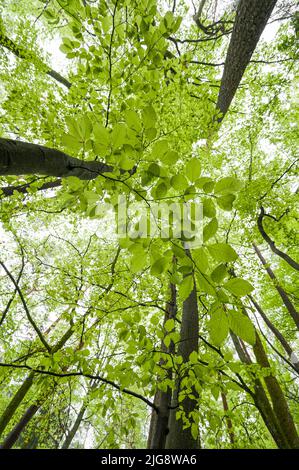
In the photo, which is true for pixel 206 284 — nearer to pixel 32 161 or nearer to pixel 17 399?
pixel 32 161

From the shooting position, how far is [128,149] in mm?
842

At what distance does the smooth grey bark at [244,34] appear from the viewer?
3027mm

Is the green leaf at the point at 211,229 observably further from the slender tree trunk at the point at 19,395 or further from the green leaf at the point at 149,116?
the slender tree trunk at the point at 19,395

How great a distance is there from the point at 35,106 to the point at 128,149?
3.83 meters

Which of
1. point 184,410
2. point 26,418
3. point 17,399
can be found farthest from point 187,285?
point 17,399

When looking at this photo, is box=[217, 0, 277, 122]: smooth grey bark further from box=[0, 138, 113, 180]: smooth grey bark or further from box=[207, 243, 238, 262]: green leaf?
box=[207, 243, 238, 262]: green leaf

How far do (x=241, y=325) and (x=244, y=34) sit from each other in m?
4.24

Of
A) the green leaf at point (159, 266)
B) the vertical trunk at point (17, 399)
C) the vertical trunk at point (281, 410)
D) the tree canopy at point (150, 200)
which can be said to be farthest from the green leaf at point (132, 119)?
the vertical trunk at point (17, 399)

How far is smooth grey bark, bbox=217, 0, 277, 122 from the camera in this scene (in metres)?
3.03

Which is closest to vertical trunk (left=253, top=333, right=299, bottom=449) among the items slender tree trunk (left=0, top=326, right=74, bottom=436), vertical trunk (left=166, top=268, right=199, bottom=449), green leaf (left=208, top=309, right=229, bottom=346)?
vertical trunk (left=166, top=268, right=199, bottom=449)

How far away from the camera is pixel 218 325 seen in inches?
26.1

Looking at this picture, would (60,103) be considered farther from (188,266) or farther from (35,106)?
(188,266)

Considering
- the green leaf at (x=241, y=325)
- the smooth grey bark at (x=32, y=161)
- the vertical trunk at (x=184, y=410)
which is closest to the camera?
the green leaf at (x=241, y=325)

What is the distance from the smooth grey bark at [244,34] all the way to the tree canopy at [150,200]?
0.02 metres
